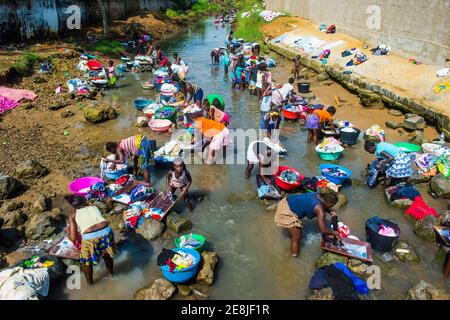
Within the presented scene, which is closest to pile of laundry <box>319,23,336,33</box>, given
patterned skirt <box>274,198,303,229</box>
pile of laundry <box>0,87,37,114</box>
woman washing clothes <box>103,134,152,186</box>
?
pile of laundry <box>0,87,37,114</box>

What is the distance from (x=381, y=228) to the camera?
662cm

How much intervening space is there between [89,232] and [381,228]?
517 centimetres

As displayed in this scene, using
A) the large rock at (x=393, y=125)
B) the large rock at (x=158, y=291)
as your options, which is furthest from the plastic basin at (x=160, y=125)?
the large rock at (x=393, y=125)

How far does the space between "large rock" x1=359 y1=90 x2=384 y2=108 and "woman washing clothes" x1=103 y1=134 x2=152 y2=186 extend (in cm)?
951

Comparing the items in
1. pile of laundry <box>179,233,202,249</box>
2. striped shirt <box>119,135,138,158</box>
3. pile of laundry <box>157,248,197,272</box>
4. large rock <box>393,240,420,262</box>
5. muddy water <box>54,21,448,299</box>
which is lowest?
muddy water <box>54,21,448,299</box>

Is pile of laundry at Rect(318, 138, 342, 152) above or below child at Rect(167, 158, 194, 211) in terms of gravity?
below

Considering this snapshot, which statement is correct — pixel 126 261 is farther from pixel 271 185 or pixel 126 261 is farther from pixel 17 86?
pixel 17 86

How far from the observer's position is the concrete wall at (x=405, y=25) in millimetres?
13125

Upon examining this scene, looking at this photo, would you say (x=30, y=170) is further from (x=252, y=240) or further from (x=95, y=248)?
(x=252, y=240)

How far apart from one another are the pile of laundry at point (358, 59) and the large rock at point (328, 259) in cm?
1307

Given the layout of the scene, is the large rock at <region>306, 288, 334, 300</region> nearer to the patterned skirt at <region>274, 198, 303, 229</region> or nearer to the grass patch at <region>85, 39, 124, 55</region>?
the patterned skirt at <region>274, 198, 303, 229</region>

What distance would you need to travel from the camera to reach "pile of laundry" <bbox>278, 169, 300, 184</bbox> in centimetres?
823

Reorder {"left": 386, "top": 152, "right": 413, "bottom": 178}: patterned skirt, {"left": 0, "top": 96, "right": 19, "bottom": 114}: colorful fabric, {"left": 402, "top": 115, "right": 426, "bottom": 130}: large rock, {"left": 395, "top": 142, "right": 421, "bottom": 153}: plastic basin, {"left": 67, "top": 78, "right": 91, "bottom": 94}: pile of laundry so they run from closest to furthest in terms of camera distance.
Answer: {"left": 386, "top": 152, "right": 413, "bottom": 178}: patterned skirt < {"left": 395, "top": 142, "right": 421, "bottom": 153}: plastic basin < {"left": 402, "top": 115, "right": 426, "bottom": 130}: large rock < {"left": 0, "top": 96, "right": 19, "bottom": 114}: colorful fabric < {"left": 67, "top": 78, "right": 91, "bottom": 94}: pile of laundry

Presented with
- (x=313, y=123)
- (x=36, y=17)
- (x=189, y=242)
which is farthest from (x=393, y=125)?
(x=36, y=17)
